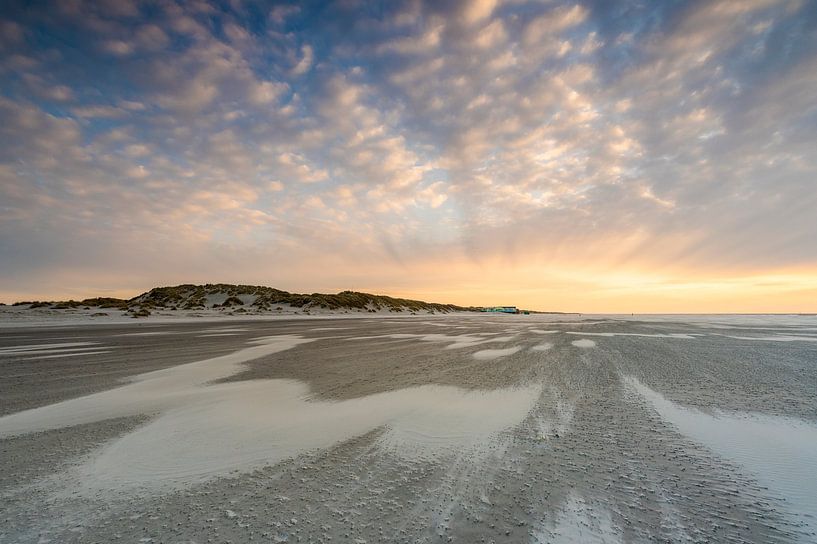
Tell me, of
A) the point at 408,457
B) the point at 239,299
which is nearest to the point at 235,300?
the point at 239,299

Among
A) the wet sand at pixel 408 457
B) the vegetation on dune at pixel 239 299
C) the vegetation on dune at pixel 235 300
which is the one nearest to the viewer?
the wet sand at pixel 408 457

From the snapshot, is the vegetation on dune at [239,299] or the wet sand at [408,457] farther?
the vegetation on dune at [239,299]

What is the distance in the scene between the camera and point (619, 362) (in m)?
8.82

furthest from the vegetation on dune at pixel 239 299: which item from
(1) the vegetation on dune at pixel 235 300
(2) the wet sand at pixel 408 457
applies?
(2) the wet sand at pixel 408 457

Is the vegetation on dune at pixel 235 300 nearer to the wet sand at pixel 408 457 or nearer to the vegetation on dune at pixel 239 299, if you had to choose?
the vegetation on dune at pixel 239 299

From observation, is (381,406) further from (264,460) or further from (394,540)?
(394,540)

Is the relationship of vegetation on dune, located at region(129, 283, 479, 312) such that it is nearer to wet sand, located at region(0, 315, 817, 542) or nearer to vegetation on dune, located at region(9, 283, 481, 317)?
vegetation on dune, located at region(9, 283, 481, 317)

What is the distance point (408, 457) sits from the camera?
3441mm

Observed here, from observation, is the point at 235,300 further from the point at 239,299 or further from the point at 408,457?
the point at 408,457

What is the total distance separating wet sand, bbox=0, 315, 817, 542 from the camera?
2338 mm

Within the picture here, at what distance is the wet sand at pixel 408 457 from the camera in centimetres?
234

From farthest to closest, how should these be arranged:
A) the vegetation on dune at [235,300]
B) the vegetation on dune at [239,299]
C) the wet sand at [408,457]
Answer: the vegetation on dune at [239,299]
the vegetation on dune at [235,300]
the wet sand at [408,457]

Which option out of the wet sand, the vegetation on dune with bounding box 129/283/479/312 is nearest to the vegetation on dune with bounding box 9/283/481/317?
the vegetation on dune with bounding box 129/283/479/312

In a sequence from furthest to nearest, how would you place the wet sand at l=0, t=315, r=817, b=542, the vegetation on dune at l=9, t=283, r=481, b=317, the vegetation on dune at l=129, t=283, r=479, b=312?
the vegetation on dune at l=129, t=283, r=479, b=312
the vegetation on dune at l=9, t=283, r=481, b=317
the wet sand at l=0, t=315, r=817, b=542
